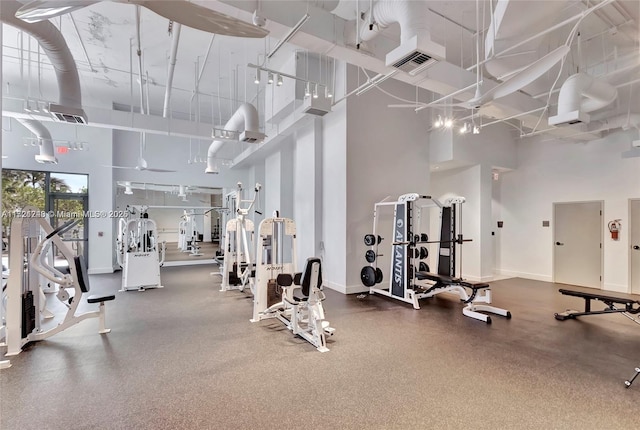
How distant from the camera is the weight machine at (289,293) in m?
3.74

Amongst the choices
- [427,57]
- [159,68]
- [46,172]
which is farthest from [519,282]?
[46,172]

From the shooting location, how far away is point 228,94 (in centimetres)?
791

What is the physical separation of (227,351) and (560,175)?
8032 mm

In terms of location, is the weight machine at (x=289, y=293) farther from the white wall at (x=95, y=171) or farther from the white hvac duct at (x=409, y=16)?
the white wall at (x=95, y=171)

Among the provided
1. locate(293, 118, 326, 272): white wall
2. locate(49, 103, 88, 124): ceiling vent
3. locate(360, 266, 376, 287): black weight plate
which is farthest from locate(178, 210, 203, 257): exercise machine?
locate(360, 266, 376, 287): black weight plate

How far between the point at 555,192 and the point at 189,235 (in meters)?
10.6

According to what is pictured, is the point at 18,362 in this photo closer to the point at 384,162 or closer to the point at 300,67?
the point at 300,67

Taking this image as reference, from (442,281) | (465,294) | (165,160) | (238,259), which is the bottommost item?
(465,294)

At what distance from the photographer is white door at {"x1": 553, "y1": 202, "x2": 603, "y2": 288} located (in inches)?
269

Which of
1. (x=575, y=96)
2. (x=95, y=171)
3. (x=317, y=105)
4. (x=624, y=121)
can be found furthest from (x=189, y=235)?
(x=624, y=121)

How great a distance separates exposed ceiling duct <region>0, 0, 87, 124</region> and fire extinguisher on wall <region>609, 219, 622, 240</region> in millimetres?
9561

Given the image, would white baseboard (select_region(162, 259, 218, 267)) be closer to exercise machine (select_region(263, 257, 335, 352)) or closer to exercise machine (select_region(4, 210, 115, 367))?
exercise machine (select_region(4, 210, 115, 367))

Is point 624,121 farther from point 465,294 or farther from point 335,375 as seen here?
point 335,375

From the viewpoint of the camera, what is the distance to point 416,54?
275 centimetres
